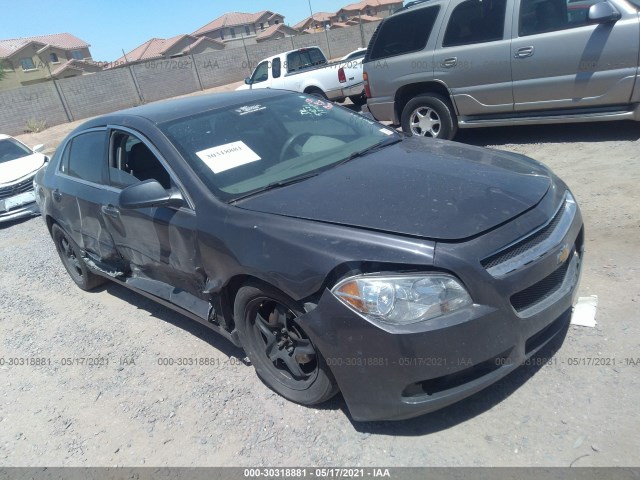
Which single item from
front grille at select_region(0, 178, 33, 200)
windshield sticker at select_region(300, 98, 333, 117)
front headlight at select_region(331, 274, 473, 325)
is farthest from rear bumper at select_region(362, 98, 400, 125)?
front grille at select_region(0, 178, 33, 200)

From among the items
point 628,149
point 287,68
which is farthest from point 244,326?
point 287,68

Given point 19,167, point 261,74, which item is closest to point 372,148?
point 19,167

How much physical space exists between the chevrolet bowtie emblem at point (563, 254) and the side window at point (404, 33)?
538 centimetres

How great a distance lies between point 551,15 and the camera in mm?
6027

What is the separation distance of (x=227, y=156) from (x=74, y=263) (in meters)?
2.97

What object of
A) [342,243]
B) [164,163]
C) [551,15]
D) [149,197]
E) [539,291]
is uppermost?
[551,15]

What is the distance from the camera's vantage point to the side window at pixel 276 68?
44.6 feet

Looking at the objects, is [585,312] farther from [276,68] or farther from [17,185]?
[276,68]

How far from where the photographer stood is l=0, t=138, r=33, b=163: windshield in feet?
32.0

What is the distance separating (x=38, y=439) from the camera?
316 cm

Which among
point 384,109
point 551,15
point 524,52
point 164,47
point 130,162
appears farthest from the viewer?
point 164,47

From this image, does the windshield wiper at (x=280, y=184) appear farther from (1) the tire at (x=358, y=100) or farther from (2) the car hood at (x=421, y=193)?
(1) the tire at (x=358, y=100)

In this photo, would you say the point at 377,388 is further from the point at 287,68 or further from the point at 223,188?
the point at 287,68

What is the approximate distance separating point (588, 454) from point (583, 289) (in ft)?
4.84
